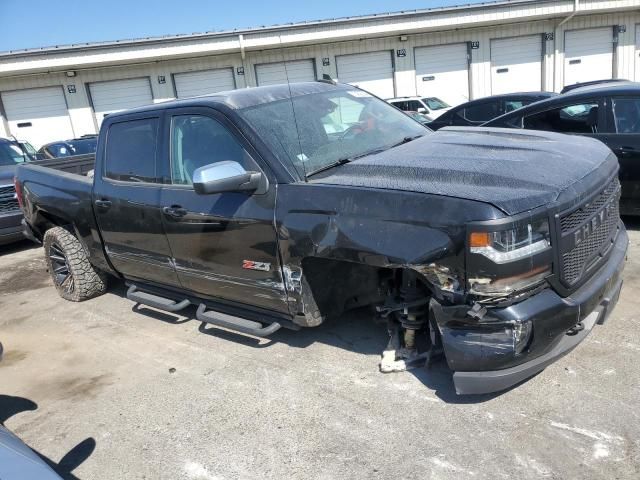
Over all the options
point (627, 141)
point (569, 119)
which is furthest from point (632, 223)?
point (569, 119)

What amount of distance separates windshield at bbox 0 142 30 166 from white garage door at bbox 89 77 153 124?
1298 centimetres

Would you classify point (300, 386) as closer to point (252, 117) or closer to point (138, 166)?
point (252, 117)

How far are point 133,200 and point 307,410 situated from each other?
214 centimetres

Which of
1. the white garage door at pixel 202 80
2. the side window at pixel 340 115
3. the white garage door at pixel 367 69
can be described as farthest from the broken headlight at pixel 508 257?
the white garage door at pixel 202 80

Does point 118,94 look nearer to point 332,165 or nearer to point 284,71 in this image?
point 284,71

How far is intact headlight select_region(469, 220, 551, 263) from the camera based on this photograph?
98.0 inches

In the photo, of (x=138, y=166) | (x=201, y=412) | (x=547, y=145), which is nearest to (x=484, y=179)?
(x=547, y=145)

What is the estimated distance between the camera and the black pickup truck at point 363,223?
2.60 metres

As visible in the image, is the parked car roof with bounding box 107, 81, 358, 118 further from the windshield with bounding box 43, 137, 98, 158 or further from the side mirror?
the windshield with bounding box 43, 137, 98, 158

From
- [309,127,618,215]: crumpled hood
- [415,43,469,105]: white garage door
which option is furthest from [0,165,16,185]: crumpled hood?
[415,43,469,105]: white garage door

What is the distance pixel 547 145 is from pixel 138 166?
298 centimetres

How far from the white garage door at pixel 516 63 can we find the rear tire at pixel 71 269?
21533 mm

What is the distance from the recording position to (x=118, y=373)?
154 inches

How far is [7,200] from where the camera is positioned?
7.56 meters
